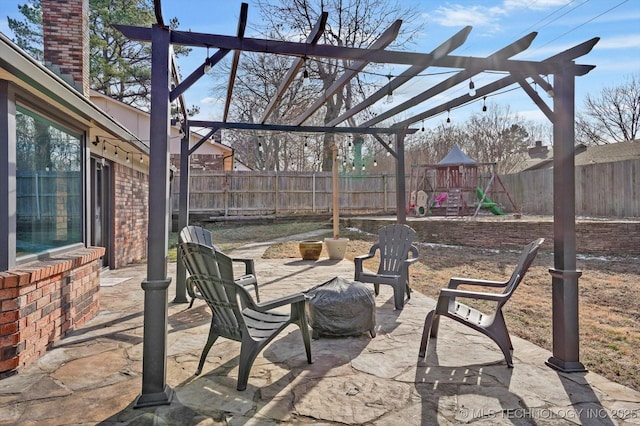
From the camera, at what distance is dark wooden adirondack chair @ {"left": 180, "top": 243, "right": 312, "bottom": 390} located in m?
2.52

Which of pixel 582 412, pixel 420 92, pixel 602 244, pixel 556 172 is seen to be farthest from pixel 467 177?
pixel 582 412

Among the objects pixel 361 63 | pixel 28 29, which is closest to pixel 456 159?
pixel 361 63

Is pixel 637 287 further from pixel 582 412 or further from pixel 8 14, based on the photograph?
pixel 8 14

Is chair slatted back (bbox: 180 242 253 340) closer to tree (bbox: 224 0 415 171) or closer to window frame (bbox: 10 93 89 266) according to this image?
window frame (bbox: 10 93 89 266)

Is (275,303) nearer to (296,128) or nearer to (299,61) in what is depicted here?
(299,61)

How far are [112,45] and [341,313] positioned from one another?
17.1 metres

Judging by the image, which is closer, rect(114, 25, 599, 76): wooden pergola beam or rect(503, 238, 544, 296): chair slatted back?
rect(114, 25, 599, 76): wooden pergola beam

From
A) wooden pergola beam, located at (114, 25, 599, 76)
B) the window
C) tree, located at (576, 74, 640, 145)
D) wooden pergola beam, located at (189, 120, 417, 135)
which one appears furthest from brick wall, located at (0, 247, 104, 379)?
tree, located at (576, 74, 640, 145)

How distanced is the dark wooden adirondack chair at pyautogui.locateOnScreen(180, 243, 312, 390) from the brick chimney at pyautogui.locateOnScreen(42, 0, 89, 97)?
4150 millimetres

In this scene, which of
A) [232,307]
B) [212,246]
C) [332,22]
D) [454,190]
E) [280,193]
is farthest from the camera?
[280,193]

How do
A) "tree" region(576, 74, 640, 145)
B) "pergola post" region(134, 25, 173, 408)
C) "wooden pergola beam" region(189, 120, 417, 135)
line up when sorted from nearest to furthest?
"pergola post" region(134, 25, 173, 408) → "wooden pergola beam" region(189, 120, 417, 135) → "tree" region(576, 74, 640, 145)

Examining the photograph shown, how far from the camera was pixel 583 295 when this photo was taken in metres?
5.54

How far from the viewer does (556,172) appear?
3027mm

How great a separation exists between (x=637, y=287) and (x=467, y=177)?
28.9 feet
